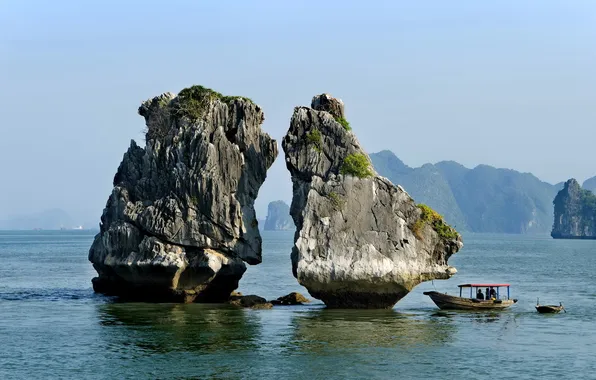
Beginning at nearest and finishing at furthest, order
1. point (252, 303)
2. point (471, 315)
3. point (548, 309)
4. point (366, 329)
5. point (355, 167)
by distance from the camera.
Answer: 1. point (366, 329)
2. point (471, 315)
3. point (355, 167)
4. point (548, 309)
5. point (252, 303)

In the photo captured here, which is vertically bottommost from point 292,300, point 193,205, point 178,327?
point 178,327

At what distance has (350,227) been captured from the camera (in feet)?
168

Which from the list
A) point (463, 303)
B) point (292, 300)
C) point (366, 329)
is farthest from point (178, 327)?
point (463, 303)

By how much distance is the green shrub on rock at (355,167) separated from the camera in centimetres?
5209

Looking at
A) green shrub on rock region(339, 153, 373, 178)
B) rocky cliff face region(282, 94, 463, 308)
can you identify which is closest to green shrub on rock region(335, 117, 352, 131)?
Answer: rocky cliff face region(282, 94, 463, 308)

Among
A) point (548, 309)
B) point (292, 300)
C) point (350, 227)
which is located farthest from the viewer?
point (292, 300)

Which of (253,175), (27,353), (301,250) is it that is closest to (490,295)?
(301,250)

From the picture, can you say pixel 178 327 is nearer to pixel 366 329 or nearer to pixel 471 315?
pixel 366 329

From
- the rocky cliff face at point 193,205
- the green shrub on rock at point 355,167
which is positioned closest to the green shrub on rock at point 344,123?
the green shrub on rock at point 355,167

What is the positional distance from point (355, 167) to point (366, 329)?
445 inches

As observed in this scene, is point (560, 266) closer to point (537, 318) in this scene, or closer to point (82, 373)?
point (537, 318)

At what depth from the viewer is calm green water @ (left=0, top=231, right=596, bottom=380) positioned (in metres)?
35.1

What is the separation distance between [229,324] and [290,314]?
5.58 meters

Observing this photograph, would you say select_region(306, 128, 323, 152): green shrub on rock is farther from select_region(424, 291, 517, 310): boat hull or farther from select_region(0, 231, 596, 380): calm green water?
select_region(424, 291, 517, 310): boat hull
